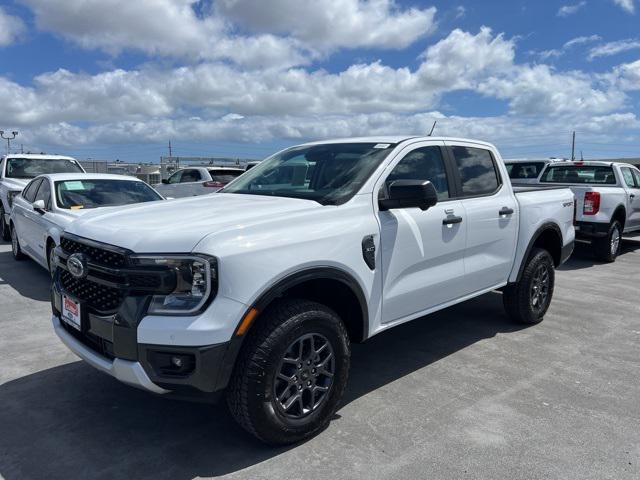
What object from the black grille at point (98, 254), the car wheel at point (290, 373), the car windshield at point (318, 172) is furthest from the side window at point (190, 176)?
the car wheel at point (290, 373)

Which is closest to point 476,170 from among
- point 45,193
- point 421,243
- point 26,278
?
point 421,243

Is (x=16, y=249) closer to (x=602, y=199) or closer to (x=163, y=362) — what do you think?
(x=163, y=362)

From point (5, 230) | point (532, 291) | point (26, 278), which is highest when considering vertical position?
point (5, 230)

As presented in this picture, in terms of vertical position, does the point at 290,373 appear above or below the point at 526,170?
below

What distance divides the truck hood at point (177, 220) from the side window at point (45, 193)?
427 cm

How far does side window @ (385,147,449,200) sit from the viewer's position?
396 centimetres

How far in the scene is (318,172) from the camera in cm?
410

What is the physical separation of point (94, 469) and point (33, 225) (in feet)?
18.6

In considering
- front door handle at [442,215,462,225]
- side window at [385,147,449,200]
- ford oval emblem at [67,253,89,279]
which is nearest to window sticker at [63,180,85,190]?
ford oval emblem at [67,253,89,279]

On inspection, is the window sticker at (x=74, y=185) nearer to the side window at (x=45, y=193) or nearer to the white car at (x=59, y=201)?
the white car at (x=59, y=201)

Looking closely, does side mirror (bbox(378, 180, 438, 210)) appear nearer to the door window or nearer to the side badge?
the side badge

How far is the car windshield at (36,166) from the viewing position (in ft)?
39.7

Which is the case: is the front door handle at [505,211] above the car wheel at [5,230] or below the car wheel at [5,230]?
above

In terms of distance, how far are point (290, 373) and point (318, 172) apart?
1673mm
